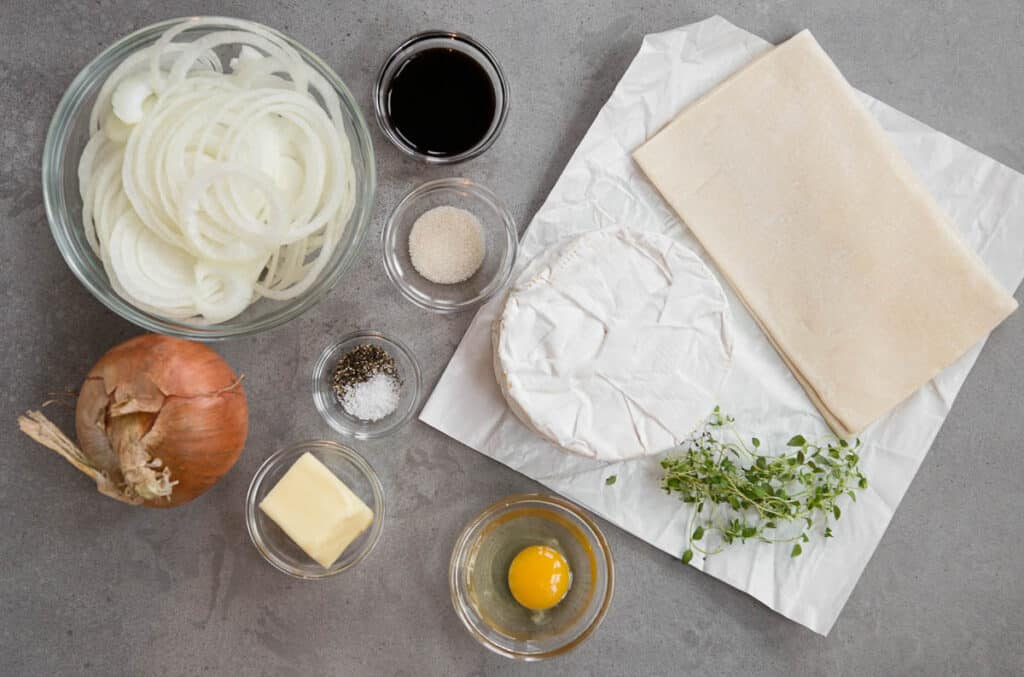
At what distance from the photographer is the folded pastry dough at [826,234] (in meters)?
1.71

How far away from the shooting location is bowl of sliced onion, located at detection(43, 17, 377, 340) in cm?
128

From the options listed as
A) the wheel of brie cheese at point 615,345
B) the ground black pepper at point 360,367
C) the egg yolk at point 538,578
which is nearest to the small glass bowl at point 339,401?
the ground black pepper at point 360,367

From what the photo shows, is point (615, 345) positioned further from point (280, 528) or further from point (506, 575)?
point (280, 528)

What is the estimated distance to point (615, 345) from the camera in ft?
5.28

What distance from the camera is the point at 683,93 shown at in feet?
5.70

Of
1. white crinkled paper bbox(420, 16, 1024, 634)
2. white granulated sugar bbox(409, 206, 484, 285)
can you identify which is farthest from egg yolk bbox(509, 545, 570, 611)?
white granulated sugar bbox(409, 206, 484, 285)

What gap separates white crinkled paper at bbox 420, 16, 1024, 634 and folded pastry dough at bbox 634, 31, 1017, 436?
0.19 feet

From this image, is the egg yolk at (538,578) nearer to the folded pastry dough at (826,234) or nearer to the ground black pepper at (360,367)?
the ground black pepper at (360,367)

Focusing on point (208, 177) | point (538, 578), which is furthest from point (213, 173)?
point (538, 578)

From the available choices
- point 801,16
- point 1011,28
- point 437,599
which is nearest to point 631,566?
point 437,599

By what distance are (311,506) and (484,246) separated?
699 millimetres

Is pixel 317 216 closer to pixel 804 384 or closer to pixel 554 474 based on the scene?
pixel 554 474

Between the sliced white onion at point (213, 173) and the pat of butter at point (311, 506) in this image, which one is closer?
the sliced white onion at point (213, 173)

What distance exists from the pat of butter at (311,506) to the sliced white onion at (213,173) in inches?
16.8
